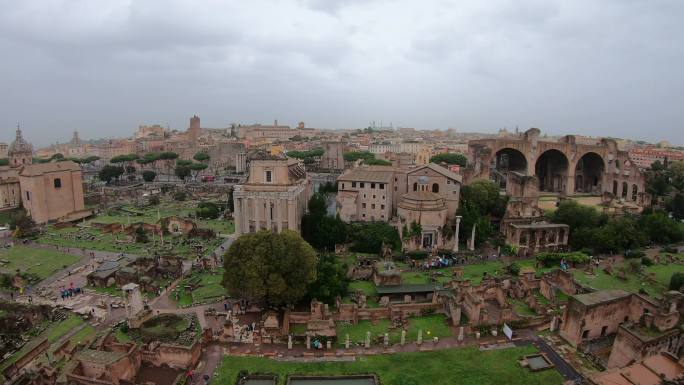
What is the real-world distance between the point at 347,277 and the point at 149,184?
67025mm

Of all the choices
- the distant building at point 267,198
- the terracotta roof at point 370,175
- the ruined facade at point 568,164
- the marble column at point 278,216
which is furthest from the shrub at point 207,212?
the ruined facade at point 568,164

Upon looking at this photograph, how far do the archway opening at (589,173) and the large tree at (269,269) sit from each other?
51316mm

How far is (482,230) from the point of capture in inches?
1617

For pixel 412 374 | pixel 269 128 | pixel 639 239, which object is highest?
pixel 269 128

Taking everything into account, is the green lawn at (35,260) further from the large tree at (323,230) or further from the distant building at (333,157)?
the distant building at (333,157)

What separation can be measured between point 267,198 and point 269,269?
14466mm

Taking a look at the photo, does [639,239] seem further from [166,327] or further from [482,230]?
[166,327]

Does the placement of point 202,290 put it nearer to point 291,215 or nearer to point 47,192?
point 291,215

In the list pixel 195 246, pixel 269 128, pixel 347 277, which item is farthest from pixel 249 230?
pixel 269 128

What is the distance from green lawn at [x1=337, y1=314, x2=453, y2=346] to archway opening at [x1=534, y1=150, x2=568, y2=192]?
4432cm

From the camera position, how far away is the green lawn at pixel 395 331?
25.4 metres

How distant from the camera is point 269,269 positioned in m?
27.0

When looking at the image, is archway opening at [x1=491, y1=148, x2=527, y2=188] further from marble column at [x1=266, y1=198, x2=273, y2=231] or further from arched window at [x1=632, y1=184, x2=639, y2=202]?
marble column at [x1=266, y1=198, x2=273, y2=231]

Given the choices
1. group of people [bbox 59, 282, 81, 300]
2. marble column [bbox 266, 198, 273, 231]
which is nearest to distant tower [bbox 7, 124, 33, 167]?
group of people [bbox 59, 282, 81, 300]
